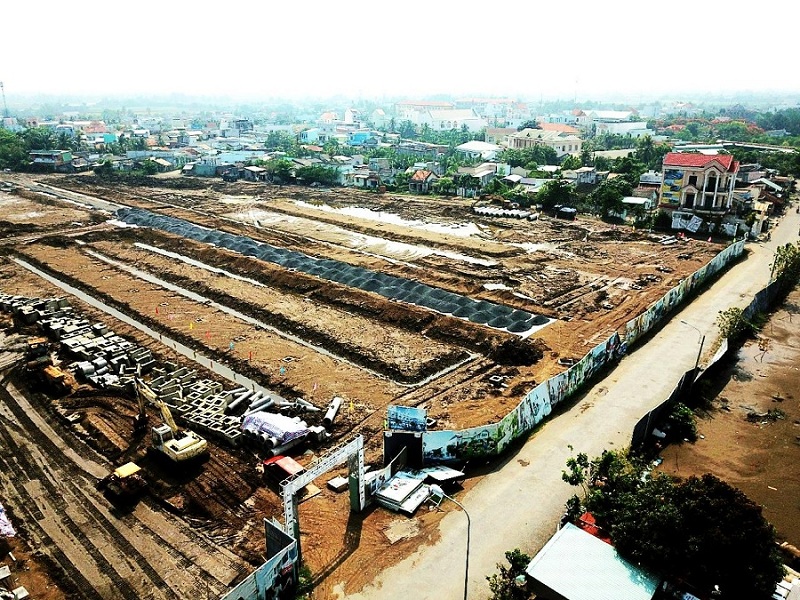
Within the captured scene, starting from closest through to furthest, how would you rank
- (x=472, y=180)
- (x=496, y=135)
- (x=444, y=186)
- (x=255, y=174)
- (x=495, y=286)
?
(x=495, y=286), (x=472, y=180), (x=444, y=186), (x=255, y=174), (x=496, y=135)

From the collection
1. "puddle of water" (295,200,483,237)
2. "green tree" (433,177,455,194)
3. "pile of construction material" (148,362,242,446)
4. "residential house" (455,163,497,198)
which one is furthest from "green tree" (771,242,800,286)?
"green tree" (433,177,455,194)

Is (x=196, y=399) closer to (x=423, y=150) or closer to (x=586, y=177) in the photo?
(x=586, y=177)

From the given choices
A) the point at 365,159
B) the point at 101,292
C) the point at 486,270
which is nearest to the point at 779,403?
the point at 486,270

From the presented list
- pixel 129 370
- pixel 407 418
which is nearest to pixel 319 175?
pixel 129 370

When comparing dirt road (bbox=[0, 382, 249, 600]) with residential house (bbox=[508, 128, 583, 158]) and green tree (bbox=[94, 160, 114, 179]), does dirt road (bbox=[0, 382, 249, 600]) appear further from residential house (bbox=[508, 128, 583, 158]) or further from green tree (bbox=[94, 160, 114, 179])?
residential house (bbox=[508, 128, 583, 158])

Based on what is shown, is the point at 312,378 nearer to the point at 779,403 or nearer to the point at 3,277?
the point at 779,403

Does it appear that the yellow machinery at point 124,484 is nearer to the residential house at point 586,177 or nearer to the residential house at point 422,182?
the residential house at point 422,182
